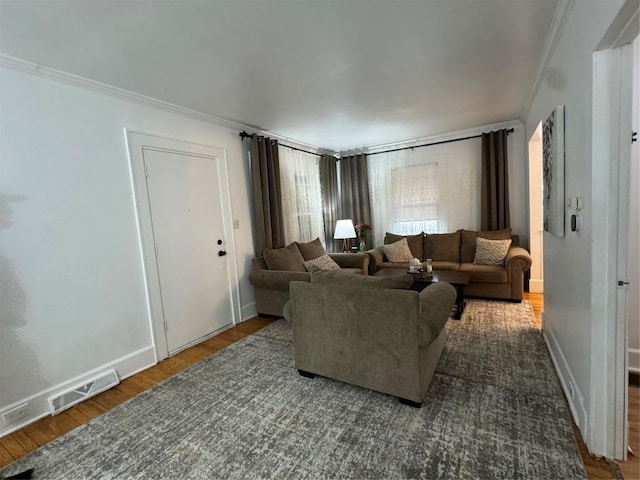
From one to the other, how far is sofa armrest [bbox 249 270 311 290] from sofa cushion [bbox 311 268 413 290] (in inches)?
52.1

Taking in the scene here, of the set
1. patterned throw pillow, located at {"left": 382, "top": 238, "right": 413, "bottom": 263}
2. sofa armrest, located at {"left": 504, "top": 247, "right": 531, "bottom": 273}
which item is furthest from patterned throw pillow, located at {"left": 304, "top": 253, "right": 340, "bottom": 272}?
sofa armrest, located at {"left": 504, "top": 247, "right": 531, "bottom": 273}

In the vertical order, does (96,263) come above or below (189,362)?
above

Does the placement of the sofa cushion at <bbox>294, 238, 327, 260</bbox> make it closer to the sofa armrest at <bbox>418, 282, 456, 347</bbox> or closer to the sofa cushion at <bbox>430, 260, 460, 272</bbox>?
the sofa cushion at <bbox>430, 260, 460, 272</bbox>

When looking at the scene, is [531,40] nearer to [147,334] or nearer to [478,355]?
[478,355]

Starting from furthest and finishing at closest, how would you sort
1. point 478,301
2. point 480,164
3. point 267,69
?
point 480,164 < point 478,301 < point 267,69

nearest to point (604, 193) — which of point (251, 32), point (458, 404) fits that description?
point (458, 404)

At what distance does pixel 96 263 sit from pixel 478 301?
418 centimetres

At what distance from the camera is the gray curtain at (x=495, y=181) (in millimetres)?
4387

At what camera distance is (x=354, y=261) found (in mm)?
4496

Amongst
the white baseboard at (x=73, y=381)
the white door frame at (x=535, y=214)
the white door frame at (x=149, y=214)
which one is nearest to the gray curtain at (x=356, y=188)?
the white door frame at (x=535, y=214)

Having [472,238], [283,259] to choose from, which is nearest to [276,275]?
[283,259]

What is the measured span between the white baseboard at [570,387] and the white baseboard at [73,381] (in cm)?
319

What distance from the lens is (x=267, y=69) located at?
7.82 ft

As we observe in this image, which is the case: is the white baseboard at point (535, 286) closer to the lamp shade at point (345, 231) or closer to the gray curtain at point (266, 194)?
the lamp shade at point (345, 231)
